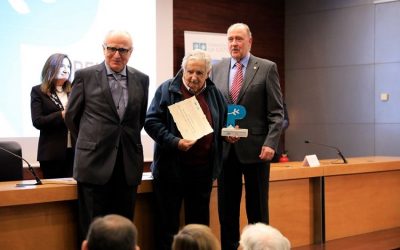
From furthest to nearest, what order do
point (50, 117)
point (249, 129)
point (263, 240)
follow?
point (50, 117) → point (249, 129) → point (263, 240)

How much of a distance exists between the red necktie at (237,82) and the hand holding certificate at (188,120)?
383 mm

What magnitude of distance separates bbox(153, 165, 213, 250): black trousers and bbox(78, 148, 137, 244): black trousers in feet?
0.78

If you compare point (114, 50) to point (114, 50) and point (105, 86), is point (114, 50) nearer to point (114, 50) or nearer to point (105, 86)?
point (114, 50)

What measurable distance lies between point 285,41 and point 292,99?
83 cm

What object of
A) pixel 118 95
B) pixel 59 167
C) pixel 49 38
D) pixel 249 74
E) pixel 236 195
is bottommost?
pixel 236 195

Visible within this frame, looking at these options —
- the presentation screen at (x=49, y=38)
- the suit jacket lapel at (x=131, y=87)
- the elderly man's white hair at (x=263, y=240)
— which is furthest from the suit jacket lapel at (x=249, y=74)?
the presentation screen at (x=49, y=38)

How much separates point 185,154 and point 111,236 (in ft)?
4.75

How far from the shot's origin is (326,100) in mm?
7891

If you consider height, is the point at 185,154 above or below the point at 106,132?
below

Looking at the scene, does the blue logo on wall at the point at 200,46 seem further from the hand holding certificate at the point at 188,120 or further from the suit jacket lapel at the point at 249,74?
the hand holding certificate at the point at 188,120

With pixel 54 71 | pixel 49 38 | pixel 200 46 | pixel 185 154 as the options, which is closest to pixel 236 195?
pixel 185 154

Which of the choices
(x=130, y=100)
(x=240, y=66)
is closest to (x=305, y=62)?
(x=240, y=66)

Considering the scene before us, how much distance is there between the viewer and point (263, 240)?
6.25 feet

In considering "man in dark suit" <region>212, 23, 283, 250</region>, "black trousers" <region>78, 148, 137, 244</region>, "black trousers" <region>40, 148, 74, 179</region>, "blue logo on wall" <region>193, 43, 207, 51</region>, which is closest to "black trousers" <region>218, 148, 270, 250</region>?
"man in dark suit" <region>212, 23, 283, 250</region>
